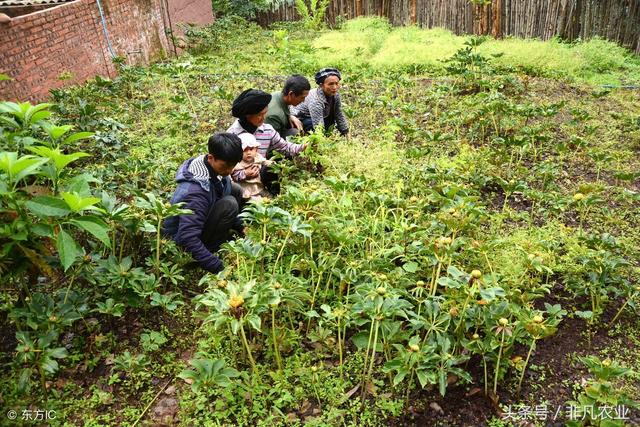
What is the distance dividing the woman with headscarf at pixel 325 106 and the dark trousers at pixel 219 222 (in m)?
1.76

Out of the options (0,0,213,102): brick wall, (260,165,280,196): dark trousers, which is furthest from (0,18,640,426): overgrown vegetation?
(0,0,213,102): brick wall

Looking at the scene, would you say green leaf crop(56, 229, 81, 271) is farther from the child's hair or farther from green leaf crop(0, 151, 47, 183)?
the child's hair

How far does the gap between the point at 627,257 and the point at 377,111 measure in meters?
3.67

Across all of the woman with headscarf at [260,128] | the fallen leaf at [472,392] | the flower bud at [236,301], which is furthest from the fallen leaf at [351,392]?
the woman with headscarf at [260,128]

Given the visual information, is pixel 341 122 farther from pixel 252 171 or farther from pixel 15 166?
pixel 15 166

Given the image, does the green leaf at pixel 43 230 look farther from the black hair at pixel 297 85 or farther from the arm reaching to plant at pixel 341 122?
the arm reaching to plant at pixel 341 122

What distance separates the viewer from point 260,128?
14.2ft

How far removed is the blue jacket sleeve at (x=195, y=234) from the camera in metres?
3.21

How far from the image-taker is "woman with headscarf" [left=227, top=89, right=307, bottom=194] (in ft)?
13.2

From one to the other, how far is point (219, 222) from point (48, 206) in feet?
4.81

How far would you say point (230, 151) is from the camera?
3.23 meters

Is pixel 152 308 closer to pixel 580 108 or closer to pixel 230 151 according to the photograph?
pixel 230 151

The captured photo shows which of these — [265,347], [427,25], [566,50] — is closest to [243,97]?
[265,347]

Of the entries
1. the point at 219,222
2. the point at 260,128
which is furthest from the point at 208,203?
the point at 260,128
